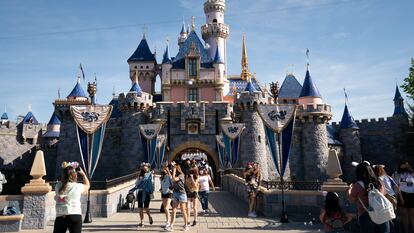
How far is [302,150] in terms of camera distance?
3186cm

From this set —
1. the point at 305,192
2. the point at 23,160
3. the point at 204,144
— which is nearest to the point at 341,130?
the point at 204,144

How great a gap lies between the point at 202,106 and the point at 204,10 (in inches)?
782

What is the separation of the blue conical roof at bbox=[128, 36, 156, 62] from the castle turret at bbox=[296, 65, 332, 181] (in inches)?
693

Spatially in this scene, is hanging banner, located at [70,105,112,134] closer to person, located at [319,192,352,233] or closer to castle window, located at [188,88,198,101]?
person, located at [319,192,352,233]

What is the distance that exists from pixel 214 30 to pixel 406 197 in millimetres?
37648

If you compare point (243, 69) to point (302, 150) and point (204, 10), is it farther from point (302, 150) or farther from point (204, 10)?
point (302, 150)

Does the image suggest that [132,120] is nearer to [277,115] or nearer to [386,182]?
[277,115]

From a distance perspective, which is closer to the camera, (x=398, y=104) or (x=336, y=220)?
(x=336, y=220)

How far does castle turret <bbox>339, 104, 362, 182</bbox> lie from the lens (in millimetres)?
34562

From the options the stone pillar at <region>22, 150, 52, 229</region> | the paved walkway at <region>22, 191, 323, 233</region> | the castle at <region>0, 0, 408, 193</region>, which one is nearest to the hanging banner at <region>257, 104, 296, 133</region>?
the paved walkway at <region>22, 191, 323, 233</region>

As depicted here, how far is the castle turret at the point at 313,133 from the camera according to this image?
31.0 metres

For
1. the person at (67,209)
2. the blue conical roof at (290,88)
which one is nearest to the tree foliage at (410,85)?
the blue conical roof at (290,88)

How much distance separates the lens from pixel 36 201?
8.90m

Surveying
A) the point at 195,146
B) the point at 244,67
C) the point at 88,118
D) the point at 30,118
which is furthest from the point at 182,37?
the point at 88,118
